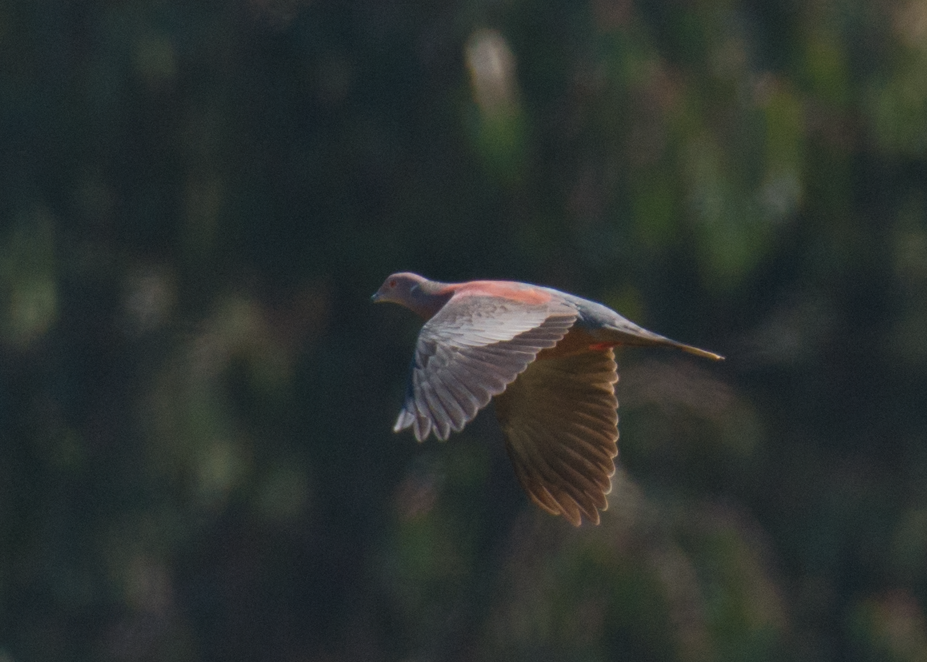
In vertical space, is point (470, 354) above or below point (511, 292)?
above

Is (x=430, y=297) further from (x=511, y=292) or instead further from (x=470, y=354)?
(x=470, y=354)

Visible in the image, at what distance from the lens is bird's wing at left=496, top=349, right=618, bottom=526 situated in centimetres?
627

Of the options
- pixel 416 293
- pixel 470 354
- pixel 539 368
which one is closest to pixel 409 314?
pixel 416 293

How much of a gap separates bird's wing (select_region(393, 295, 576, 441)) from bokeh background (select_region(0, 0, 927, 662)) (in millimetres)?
4736

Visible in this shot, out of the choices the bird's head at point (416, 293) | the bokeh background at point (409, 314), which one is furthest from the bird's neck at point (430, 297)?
the bokeh background at point (409, 314)

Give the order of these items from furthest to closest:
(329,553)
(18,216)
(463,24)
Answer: (329,553), (18,216), (463,24)

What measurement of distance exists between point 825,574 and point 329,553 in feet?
12.1

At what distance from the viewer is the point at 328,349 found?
12.6 metres

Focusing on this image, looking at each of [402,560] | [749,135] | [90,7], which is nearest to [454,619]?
[402,560]

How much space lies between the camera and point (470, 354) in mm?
5348

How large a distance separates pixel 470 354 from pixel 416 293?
1490 mm

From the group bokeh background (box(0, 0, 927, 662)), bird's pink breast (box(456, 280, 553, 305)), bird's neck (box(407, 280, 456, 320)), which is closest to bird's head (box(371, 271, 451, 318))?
bird's neck (box(407, 280, 456, 320))

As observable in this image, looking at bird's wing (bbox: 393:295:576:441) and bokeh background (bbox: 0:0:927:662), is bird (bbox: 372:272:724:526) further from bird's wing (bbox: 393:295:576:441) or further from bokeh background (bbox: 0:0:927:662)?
bokeh background (bbox: 0:0:927:662)

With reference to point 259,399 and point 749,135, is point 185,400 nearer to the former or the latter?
point 259,399
